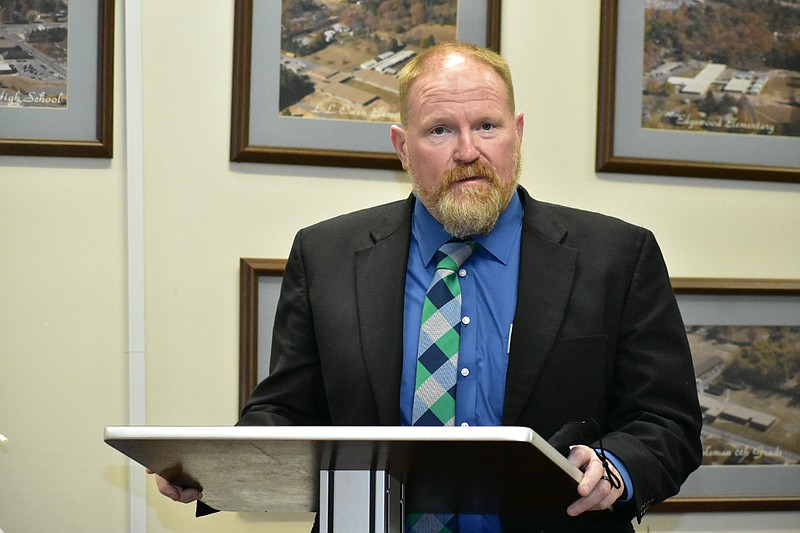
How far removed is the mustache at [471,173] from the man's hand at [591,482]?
72cm

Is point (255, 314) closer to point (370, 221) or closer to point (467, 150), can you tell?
point (370, 221)

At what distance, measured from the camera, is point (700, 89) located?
3.08 meters

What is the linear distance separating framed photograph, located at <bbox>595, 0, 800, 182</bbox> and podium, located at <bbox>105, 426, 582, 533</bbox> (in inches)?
65.0

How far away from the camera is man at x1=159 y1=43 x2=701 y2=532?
194cm

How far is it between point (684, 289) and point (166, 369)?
57.9 inches

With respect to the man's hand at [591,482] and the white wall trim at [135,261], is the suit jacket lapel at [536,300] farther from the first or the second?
the white wall trim at [135,261]

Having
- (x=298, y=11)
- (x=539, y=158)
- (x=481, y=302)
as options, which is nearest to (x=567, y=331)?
(x=481, y=302)

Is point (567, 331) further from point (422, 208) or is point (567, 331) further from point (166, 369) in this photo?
point (166, 369)

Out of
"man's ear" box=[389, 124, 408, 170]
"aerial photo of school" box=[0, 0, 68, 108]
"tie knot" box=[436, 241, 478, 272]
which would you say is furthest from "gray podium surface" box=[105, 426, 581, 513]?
"aerial photo of school" box=[0, 0, 68, 108]

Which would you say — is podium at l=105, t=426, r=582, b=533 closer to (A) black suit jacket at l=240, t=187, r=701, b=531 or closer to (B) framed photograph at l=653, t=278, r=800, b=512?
(A) black suit jacket at l=240, t=187, r=701, b=531

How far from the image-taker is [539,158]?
2980mm

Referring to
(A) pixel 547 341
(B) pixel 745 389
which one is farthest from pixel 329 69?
(B) pixel 745 389

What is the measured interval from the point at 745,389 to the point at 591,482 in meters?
1.84

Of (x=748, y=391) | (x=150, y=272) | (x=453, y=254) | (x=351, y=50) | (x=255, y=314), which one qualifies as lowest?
(x=748, y=391)
